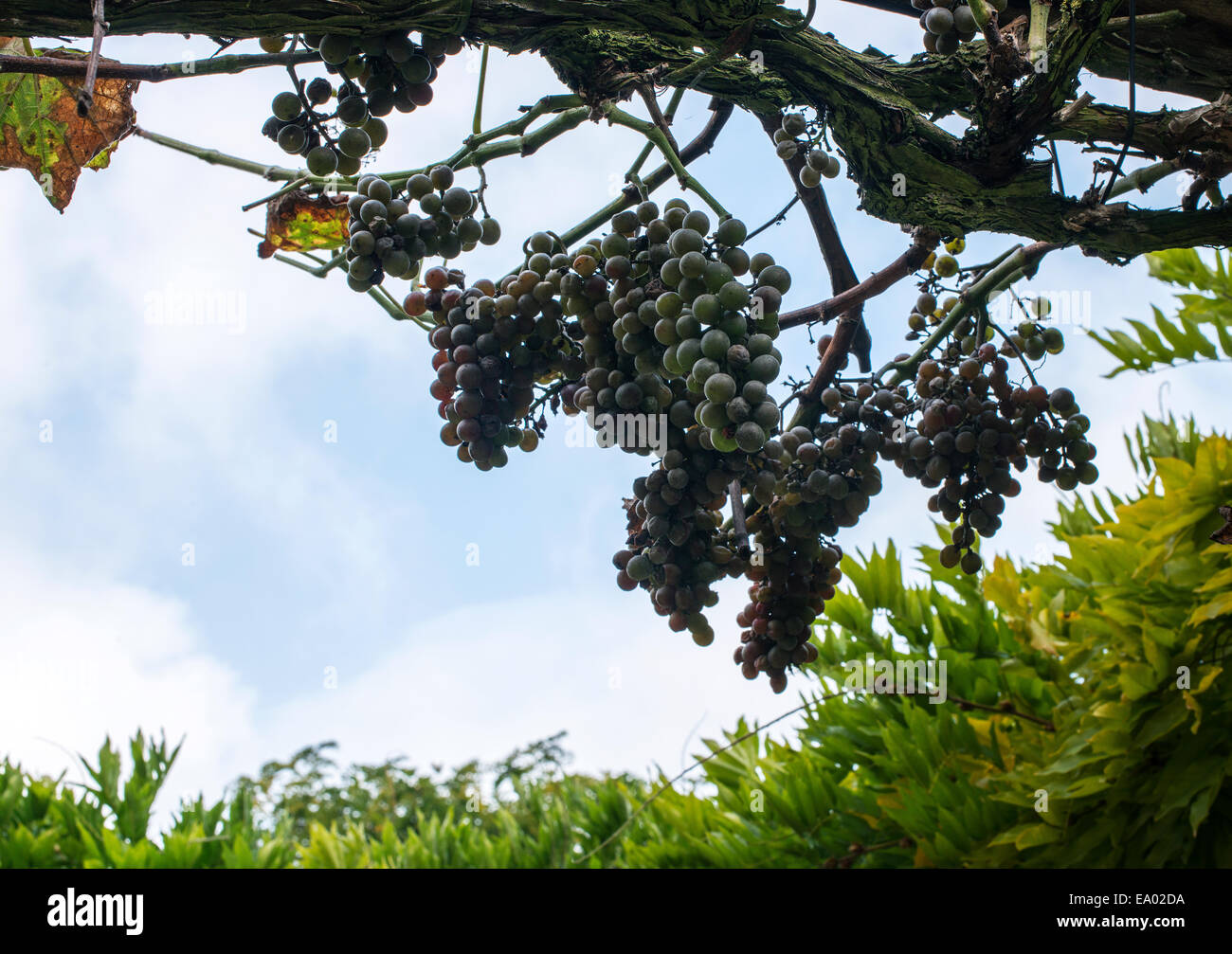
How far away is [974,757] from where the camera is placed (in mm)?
1826

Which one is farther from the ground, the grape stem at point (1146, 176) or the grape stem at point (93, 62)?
the grape stem at point (1146, 176)

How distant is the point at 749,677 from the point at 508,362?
0.53 meters

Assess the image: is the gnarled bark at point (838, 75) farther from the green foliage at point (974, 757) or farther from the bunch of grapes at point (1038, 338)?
the green foliage at point (974, 757)

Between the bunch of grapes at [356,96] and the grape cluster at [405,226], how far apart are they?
5cm

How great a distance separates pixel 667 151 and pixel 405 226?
0.94ft

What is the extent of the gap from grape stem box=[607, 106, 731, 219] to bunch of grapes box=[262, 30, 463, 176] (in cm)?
23

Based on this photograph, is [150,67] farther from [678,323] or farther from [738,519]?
[738,519]

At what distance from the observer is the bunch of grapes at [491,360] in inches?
38.8

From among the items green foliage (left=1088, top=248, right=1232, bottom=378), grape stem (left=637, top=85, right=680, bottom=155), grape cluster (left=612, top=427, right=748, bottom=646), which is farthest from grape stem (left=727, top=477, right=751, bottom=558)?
green foliage (left=1088, top=248, right=1232, bottom=378)
